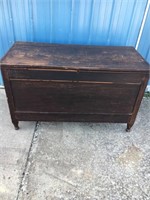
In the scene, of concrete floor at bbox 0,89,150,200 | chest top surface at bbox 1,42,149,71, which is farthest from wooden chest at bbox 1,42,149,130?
concrete floor at bbox 0,89,150,200

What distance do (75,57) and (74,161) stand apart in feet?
2.87

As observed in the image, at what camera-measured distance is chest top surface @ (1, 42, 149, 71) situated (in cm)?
144

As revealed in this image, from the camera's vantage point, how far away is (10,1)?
1.73 m

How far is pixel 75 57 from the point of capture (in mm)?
1577

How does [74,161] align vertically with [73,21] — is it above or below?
below

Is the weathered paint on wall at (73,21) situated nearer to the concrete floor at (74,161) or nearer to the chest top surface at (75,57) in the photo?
the chest top surface at (75,57)

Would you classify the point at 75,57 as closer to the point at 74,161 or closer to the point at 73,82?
the point at 73,82

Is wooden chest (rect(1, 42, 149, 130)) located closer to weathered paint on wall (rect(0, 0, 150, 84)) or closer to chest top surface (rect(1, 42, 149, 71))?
chest top surface (rect(1, 42, 149, 71))

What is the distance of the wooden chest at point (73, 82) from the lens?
1.44 metres

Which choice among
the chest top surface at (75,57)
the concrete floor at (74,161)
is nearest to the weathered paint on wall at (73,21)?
the chest top surface at (75,57)

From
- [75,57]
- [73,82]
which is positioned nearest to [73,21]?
[75,57]

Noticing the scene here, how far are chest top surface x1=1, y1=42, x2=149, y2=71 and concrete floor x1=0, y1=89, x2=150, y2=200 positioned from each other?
0.71m

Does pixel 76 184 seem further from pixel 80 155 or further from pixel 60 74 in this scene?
pixel 60 74

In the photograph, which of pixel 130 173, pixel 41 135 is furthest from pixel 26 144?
pixel 130 173
